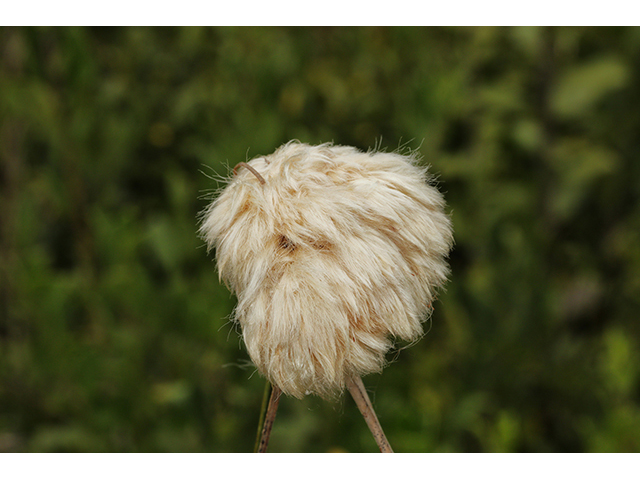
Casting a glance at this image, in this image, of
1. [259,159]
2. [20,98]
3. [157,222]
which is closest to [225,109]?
[157,222]

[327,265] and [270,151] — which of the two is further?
[270,151]

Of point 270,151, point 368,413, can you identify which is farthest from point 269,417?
point 270,151

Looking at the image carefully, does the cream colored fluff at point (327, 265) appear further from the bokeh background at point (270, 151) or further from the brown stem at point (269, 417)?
the bokeh background at point (270, 151)

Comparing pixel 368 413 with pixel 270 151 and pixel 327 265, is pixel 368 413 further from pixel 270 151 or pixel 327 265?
pixel 270 151

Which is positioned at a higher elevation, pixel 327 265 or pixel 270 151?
pixel 327 265

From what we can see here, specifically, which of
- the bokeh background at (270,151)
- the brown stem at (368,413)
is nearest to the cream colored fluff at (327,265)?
the brown stem at (368,413)

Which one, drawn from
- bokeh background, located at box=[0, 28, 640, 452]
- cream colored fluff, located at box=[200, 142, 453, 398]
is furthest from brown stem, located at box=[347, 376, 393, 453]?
bokeh background, located at box=[0, 28, 640, 452]
